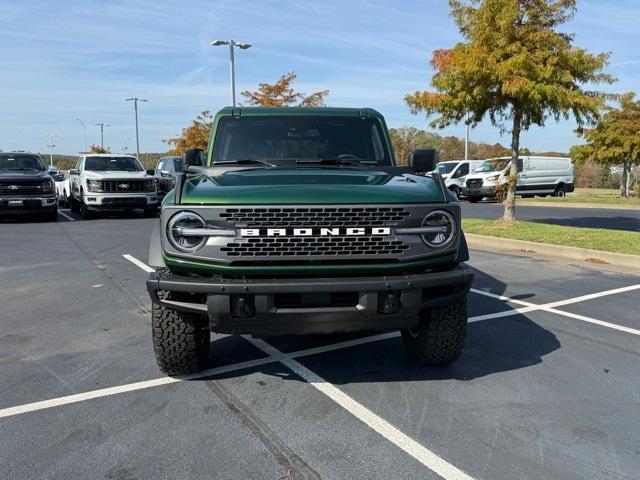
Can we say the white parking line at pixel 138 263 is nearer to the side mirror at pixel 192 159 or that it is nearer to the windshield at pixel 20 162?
the side mirror at pixel 192 159

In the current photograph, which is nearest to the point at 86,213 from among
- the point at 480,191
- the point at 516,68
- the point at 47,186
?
the point at 47,186

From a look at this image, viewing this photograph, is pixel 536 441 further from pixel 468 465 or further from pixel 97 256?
pixel 97 256

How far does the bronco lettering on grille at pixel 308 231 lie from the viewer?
10.9 ft

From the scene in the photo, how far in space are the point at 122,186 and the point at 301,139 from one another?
13.2 m

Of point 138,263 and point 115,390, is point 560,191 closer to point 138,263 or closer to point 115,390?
point 138,263

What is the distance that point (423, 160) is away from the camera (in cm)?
492

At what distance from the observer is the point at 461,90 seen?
1286cm

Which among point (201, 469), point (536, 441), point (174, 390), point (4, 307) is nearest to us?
point (201, 469)

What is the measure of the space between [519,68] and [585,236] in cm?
362

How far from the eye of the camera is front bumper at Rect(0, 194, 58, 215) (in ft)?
51.7

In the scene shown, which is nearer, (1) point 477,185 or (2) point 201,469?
(2) point 201,469

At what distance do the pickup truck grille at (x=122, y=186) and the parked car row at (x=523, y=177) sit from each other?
1459 cm

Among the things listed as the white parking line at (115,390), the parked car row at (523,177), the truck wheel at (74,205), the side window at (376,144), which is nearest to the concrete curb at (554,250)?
the side window at (376,144)

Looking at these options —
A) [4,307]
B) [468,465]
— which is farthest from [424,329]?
[4,307]
